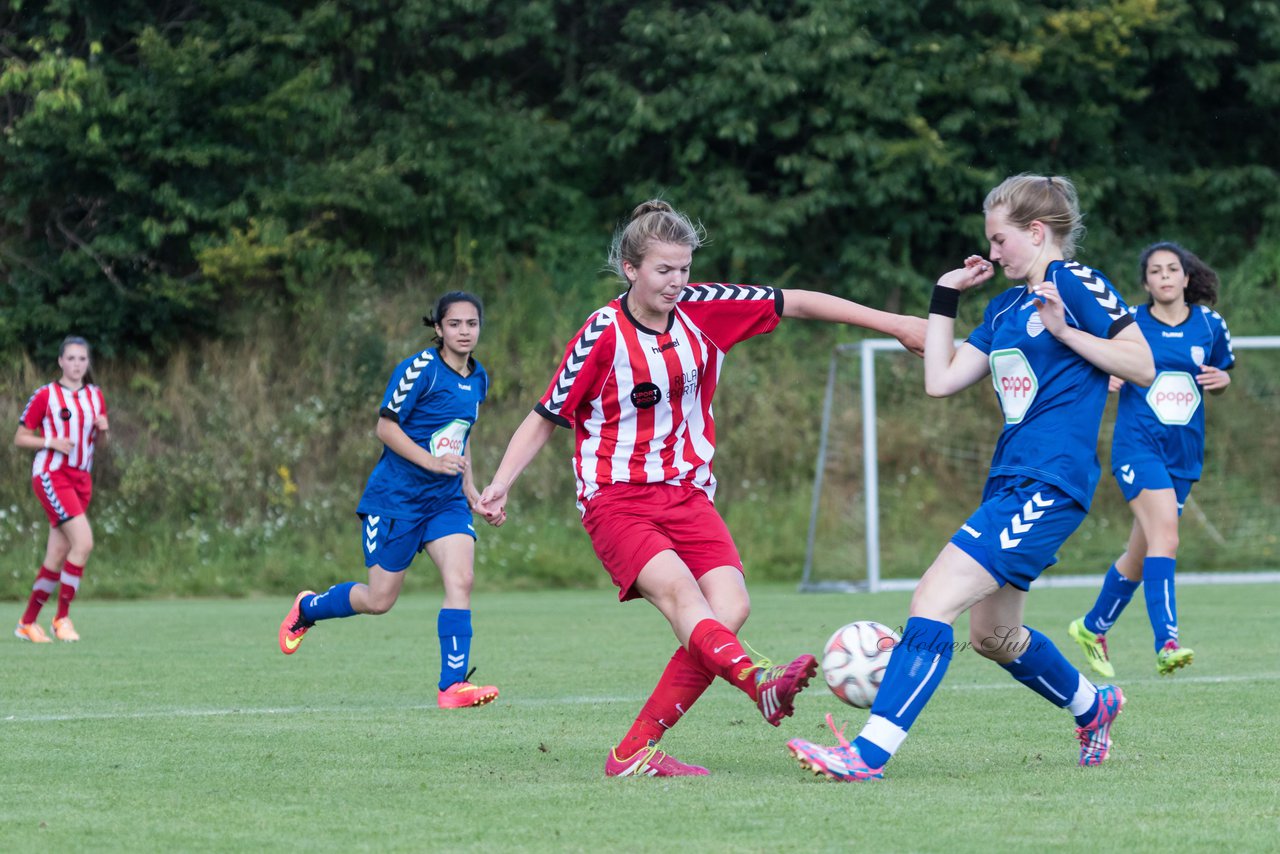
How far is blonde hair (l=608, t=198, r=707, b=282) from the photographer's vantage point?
4766 millimetres

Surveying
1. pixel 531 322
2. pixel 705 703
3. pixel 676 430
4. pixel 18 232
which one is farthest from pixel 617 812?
pixel 18 232

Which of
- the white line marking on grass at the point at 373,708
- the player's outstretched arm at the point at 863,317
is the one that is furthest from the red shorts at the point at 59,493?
the player's outstretched arm at the point at 863,317

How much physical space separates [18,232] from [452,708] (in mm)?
15264

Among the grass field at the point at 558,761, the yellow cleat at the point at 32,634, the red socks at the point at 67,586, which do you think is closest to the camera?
the grass field at the point at 558,761

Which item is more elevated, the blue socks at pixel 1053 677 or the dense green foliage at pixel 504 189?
the dense green foliage at pixel 504 189

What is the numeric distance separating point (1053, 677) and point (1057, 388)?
87 cm

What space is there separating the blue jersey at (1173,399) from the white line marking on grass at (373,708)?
3.48ft

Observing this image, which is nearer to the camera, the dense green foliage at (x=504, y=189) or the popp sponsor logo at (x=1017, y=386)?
the popp sponsor logo at (x=1017, y=386)

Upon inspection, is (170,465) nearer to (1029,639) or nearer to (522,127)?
(522,127)

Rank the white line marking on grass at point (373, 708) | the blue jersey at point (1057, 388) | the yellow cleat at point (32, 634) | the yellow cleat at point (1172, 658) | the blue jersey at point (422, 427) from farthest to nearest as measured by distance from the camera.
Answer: the yellow cleat at point (32, 634)
the blue jersey at point (422, 427)
the yellow cleat at point (1172, 658)
the white line marking on grass at point (373, 708)
the blue jersey at point (1057, 388)

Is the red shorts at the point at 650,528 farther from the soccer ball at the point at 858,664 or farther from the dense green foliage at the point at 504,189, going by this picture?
the dense green foliage at the point at 504,189

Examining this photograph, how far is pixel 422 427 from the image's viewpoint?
7.60 metres

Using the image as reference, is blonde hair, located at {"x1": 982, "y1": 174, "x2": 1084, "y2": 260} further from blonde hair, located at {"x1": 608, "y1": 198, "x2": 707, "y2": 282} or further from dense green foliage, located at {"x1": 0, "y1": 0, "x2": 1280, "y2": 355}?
dense green foliage, located at {"x1": 0, "y1": 0, "x2": 1280, "y2": 355}

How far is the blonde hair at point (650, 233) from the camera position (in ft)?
15.6
